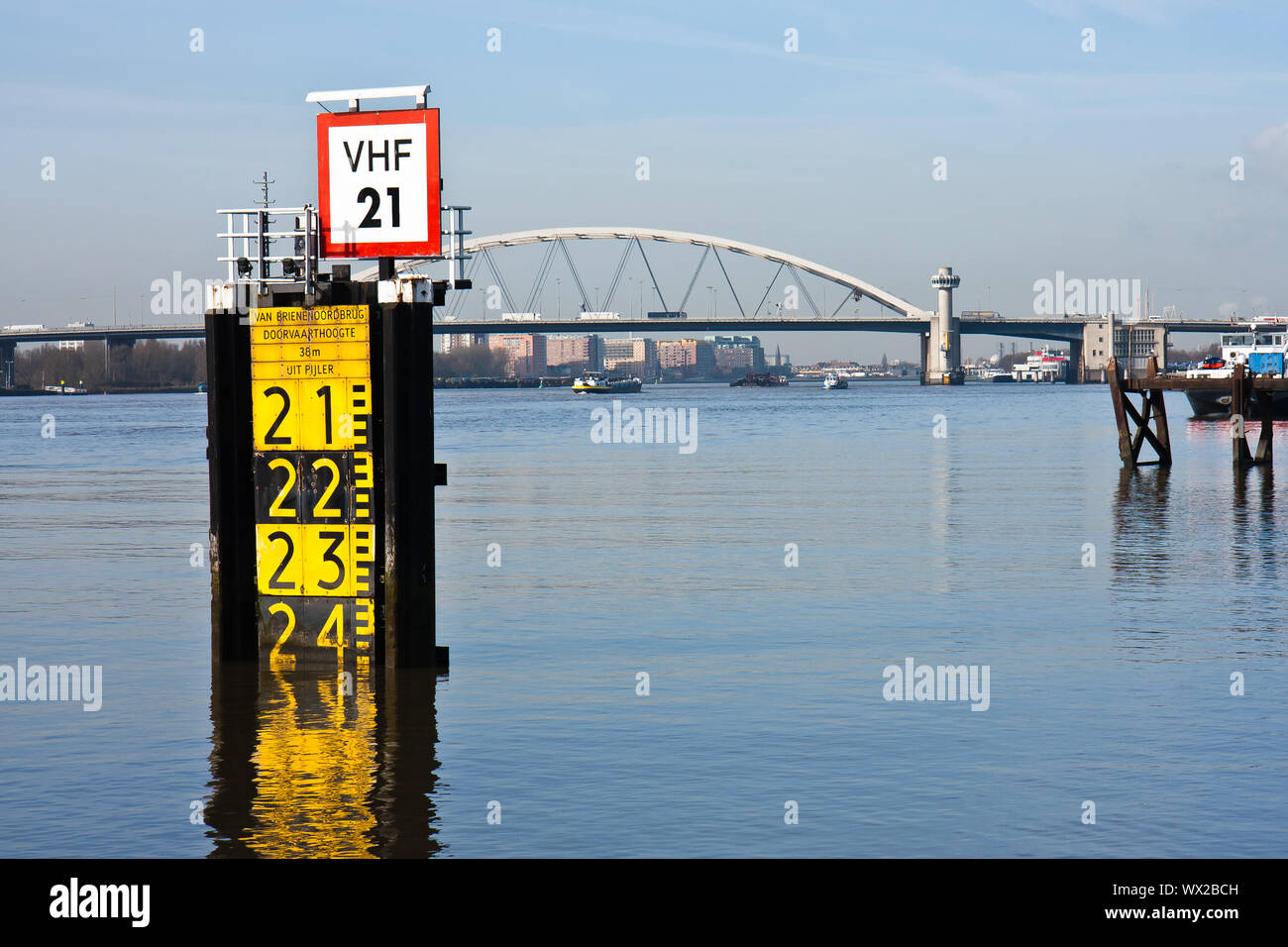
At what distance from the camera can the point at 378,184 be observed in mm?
15797

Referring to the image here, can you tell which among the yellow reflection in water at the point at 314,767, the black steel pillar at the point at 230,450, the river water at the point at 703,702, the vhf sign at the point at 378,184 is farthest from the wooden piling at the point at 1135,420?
the yellow reflection in water at the point at 314,767

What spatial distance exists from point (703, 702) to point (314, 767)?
14.2ft

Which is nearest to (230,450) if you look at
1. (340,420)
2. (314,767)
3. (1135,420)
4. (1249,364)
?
(340,420)

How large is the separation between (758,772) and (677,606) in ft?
31.0

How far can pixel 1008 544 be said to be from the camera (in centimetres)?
2972

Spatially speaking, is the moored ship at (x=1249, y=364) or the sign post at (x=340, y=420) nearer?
the sign post at (x=340, y=420)

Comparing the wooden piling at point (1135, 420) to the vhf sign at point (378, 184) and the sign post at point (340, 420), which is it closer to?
the vhf sign at point (378, 184)

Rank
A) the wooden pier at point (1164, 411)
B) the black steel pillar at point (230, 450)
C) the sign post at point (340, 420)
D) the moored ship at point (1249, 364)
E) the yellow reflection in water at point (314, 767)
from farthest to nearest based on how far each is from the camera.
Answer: the moored ship at point (1249, 364), the wooden pier at point (1164, 411), the black steel pillar at point (230, 450), the sign post at point (340, 420), the yellow reflection in water at point (314, 767)

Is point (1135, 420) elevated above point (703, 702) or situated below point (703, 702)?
above

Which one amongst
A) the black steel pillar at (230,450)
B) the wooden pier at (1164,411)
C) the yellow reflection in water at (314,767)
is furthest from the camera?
the wooden pier at (1164,411)

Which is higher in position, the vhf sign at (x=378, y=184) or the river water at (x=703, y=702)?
the vhf sign at (x=378, y=184)

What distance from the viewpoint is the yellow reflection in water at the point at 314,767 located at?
10.9m

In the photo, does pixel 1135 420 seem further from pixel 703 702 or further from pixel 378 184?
pixel 378 184

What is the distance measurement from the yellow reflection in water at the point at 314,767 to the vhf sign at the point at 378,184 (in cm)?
472
